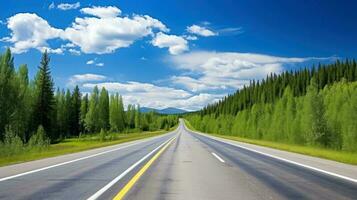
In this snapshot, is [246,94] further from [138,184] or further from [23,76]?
[138,184]

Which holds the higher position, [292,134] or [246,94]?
[246,94]

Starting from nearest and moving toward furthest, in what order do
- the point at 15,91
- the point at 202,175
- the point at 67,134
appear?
the point at 202,175 → the point at 15,91 → the point at 67,134

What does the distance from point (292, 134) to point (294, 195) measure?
5768 cm

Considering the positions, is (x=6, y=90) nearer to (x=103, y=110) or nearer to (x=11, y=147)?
(x=11, y=147)

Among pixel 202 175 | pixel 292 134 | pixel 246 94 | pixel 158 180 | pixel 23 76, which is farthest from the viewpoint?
pixel 246 94

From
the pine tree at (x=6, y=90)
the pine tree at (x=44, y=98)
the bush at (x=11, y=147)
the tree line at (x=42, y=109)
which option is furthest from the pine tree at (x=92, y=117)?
the bush at (x=11, y=147)

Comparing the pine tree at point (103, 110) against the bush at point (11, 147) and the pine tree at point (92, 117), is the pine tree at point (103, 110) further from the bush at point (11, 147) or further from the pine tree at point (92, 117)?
the bush at point (11, 147)

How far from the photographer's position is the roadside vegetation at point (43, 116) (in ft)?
102

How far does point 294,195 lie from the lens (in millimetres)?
9203

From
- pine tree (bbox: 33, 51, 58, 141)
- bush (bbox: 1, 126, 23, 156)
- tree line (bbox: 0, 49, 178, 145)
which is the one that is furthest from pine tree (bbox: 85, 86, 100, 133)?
bush (bbox: 1, 126, 23, 156)

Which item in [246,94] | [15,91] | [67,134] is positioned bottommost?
[67,134]

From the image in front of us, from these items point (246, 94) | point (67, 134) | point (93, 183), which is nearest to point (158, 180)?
point (93, 183)

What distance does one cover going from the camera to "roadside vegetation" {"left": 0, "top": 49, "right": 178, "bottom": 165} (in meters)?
31.1

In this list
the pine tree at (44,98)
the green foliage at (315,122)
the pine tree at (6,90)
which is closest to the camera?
the green foliage at (315,122)
